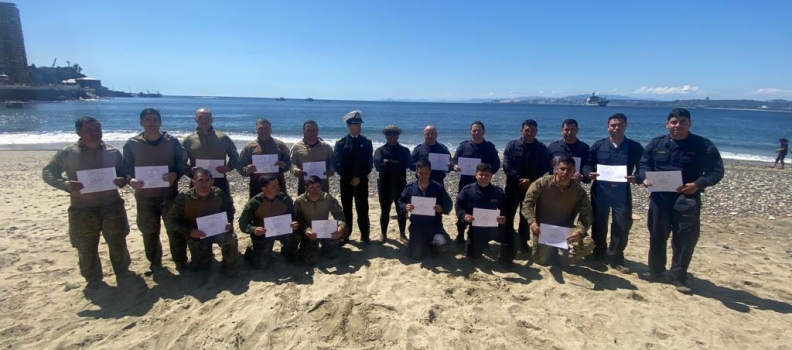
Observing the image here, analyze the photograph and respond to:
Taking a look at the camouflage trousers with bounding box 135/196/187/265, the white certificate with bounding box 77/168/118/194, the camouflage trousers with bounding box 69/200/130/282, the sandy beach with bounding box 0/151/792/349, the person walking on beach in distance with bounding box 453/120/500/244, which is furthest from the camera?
the person walking on beach in distance with bounding box 453/120/500/244

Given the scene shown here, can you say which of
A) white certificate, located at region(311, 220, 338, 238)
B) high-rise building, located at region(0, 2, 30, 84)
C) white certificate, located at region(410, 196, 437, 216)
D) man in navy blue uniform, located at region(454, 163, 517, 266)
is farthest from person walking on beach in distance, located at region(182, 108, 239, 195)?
high-rise building, located at region(0, 2, 30, 84)

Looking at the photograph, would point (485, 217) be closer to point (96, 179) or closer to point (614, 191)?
point (614, 191)

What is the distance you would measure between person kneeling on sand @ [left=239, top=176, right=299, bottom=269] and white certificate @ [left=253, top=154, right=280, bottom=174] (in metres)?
0.60

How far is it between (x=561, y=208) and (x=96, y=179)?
6040 millimetres

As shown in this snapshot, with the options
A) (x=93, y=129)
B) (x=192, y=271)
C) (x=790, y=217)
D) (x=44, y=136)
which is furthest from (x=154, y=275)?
(x=44, y=136)

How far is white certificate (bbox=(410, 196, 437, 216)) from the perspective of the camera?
5805 mm

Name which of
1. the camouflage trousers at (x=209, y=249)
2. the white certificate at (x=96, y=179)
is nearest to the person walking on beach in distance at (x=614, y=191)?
the camouflage trousers at (x=209, y=249)

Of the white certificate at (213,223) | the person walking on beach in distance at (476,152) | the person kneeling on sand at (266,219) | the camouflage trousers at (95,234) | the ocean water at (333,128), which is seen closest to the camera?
the camouflage trousers at (95,234)

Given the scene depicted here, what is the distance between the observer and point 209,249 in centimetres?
524

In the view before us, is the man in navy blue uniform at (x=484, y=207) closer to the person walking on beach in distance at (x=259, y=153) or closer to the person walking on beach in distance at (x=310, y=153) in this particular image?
the person walking on beach in distance at (x=310, y=153)

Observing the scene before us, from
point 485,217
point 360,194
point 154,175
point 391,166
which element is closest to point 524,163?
point 485,217

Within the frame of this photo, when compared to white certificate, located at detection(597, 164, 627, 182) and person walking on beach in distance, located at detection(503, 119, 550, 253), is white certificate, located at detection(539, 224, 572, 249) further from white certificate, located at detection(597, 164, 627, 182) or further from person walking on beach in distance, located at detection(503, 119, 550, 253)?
white certificate, located at detection(597, 164, 627, 182)

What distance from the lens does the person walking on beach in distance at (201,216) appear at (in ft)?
16.4

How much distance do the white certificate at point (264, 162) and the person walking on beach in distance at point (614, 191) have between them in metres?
4.82
